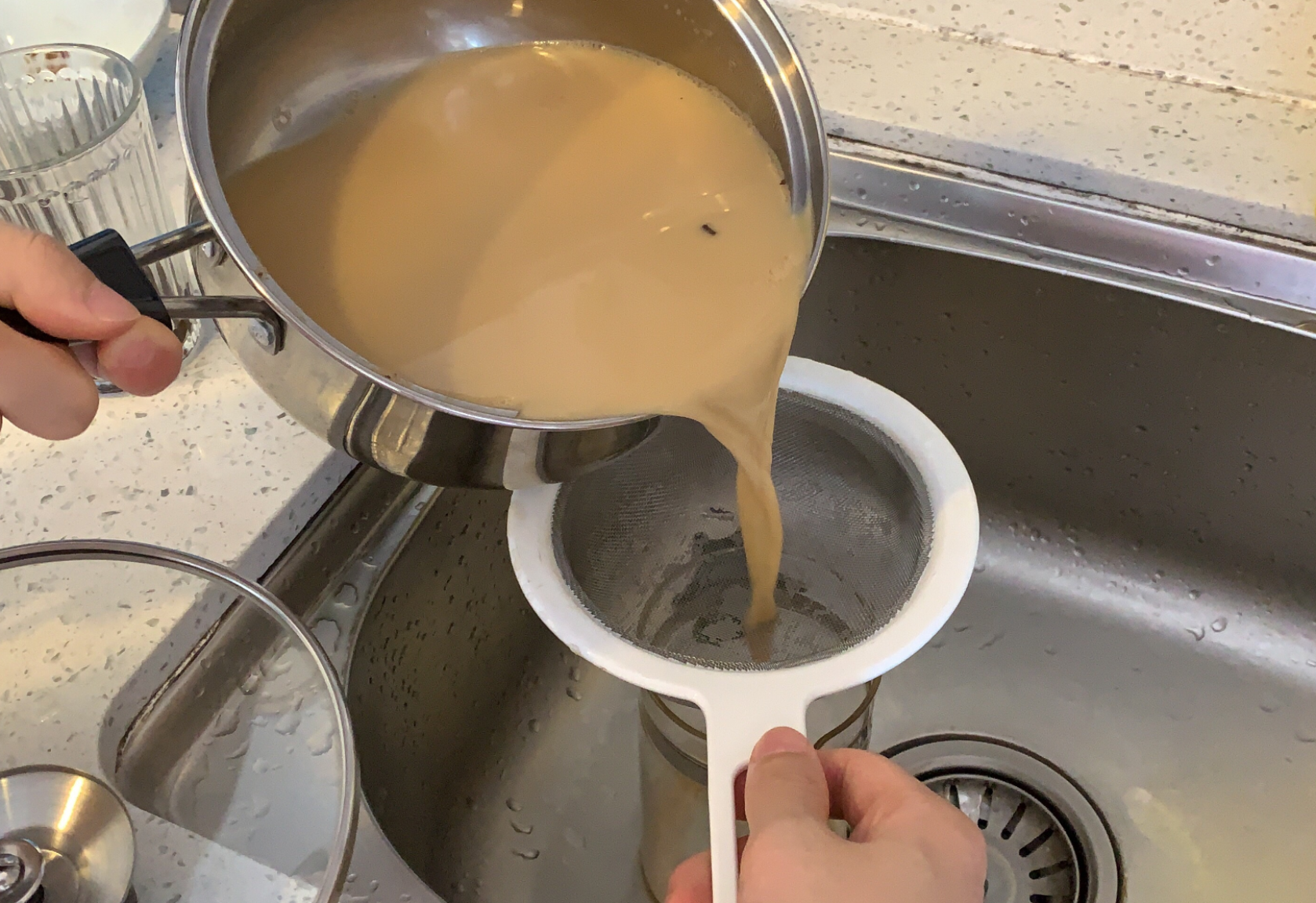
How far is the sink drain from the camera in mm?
717

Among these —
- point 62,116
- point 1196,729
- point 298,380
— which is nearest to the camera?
point 298,380

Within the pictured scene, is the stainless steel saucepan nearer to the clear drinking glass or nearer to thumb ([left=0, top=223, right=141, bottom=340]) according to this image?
thumb ([left=0, top=223, right=141, bottom=340])

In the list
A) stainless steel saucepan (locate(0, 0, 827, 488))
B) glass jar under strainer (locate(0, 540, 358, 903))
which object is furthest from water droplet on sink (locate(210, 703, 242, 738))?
stainless steel saucepan (locate(0, 0, 827, 488))

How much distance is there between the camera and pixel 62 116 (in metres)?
0.68

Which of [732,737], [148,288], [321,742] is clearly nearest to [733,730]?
[732,737]

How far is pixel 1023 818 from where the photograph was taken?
75cm

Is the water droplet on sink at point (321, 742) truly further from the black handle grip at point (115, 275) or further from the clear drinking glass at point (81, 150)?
the clear drinking glass at point (81, 150)

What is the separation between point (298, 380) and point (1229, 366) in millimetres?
626

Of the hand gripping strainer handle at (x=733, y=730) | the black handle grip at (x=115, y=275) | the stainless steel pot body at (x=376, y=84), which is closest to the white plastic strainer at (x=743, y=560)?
the hand gripping strainer handle at (x=733, y=730)

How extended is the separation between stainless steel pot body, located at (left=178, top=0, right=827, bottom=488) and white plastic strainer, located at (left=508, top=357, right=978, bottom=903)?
10 centimetres

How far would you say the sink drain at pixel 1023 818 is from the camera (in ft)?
2.35

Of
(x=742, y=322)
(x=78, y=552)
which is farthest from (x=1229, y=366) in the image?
(x=78, y=552)

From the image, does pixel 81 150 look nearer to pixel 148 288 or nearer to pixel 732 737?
pixel 148 288

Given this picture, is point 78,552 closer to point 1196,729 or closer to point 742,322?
point 742,322
